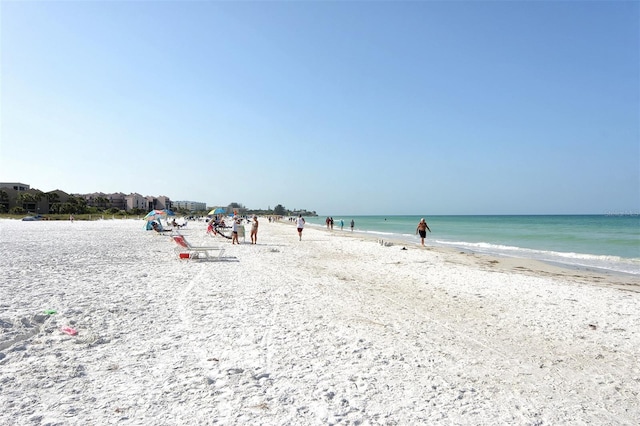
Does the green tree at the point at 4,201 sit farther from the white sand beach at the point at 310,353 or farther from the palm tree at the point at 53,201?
the white sand beach at the point at 310,353

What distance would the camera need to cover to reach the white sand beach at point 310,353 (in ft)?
10.5

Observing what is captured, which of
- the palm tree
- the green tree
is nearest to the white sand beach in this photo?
the palm tree

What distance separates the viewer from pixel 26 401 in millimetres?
3195

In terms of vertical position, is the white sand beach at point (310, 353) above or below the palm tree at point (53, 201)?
below

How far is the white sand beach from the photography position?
3186 mm

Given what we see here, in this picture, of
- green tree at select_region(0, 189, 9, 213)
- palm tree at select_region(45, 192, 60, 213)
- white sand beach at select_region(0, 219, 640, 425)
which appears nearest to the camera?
Result: white sand beach at select_region(0, 219, 640, 425)

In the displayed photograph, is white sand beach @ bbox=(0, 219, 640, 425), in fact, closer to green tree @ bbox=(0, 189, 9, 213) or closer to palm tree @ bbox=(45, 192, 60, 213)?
palm tree @ bbox=(45, 192, 60, 213)

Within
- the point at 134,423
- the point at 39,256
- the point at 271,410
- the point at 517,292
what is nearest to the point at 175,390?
the point at 134,423

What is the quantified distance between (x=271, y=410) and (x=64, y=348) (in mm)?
2895

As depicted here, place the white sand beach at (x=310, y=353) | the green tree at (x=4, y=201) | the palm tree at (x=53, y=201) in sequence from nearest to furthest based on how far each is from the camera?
the white sand beach at (x=310, y=353), the green tree at (x=4, y=201), the palm tree at (x=53, y=201)

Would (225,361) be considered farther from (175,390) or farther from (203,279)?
(203,279)

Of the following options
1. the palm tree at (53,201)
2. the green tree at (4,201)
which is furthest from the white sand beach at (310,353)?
the green tree at (4,201)

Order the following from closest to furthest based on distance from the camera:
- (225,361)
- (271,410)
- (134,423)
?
1. (134,423)
2. (271,410)
3. (225,361)

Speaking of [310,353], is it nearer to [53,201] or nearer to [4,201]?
[4,201]
